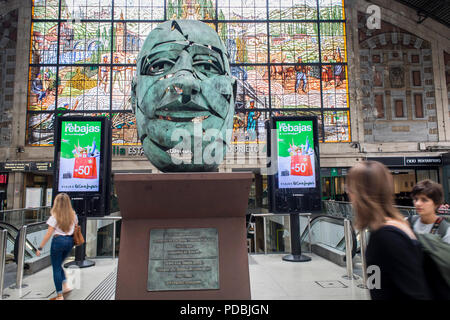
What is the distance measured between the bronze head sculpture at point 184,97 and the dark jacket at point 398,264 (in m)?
2.74

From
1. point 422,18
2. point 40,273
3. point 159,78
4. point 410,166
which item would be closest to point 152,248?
point 159,78

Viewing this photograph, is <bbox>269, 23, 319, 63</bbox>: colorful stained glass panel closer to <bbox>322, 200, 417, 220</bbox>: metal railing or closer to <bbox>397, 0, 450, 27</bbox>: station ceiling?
<bbox>397, 0, 450, 27</bbox>: station ceiling

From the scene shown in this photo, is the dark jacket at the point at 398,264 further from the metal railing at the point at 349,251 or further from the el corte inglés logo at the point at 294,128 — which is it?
the el corte inglés logo at the point at 294,128

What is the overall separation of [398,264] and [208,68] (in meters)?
3.37

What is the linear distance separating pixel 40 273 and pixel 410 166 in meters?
24.1

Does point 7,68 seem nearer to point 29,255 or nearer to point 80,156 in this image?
point 80,156

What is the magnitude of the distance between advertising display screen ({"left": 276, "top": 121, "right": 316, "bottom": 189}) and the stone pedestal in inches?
182

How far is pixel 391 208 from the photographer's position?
1646 mm

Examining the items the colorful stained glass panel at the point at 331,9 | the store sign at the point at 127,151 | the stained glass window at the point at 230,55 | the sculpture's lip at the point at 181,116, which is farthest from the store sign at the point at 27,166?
the colorful stained glass panel at the point at 331,9

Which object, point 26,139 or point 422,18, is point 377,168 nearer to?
point 26,139

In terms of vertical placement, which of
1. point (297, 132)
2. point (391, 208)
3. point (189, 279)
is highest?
point (297, 132)

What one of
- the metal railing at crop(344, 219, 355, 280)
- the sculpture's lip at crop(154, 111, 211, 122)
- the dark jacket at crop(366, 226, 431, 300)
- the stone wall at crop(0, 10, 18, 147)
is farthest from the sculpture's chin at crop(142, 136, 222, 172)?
the stone wall at crop(0, 10, 18, 147)

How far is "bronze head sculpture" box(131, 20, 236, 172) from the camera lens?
394 cm

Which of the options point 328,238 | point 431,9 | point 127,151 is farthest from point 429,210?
point 431,9
